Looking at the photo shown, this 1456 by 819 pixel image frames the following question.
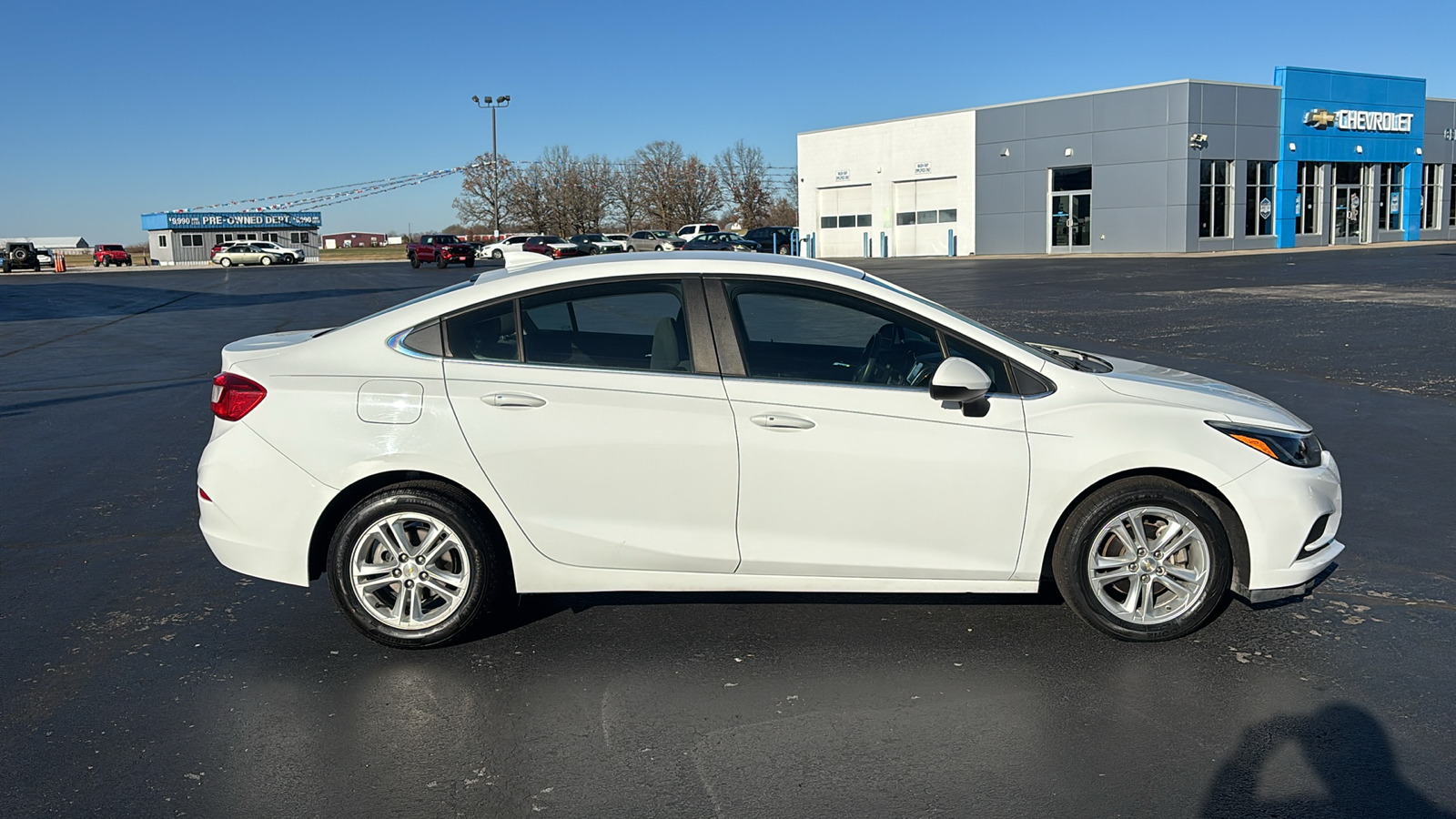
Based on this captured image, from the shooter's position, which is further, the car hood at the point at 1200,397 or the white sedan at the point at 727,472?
the car hood at the point at 1200,397

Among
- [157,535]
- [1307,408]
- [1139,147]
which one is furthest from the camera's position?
[1139,147]

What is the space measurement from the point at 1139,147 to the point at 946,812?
50.0 m

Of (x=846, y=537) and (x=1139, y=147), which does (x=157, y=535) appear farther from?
(x=1139, y=147)

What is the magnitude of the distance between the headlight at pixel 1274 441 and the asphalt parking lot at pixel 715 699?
0.76m

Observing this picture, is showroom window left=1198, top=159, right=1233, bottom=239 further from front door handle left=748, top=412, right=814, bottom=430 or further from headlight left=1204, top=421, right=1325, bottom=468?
front door handle left=748, top=412, right=814, bottom=430

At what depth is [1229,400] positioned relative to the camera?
4.84 m

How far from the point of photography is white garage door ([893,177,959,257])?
56.9 meters

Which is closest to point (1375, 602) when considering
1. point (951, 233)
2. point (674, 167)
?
point (951, 233)

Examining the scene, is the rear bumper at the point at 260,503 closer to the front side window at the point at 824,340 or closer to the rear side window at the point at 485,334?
the rear side window at the point at 485,334

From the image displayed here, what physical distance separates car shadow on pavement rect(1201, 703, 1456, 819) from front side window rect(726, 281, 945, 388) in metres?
1.81

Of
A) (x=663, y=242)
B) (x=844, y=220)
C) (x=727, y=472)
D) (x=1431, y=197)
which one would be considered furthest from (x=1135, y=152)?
(x=727, y=472)

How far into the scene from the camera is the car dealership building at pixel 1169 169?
48.5 metres

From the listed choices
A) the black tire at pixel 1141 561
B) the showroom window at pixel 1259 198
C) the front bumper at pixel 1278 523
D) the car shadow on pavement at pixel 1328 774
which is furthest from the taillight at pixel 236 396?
the showroom window at pixel 1259 198

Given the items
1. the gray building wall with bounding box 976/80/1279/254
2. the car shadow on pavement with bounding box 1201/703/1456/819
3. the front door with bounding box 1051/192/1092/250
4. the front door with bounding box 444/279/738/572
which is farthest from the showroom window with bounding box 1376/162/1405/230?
the front door with bounding box 444/279/738/572
